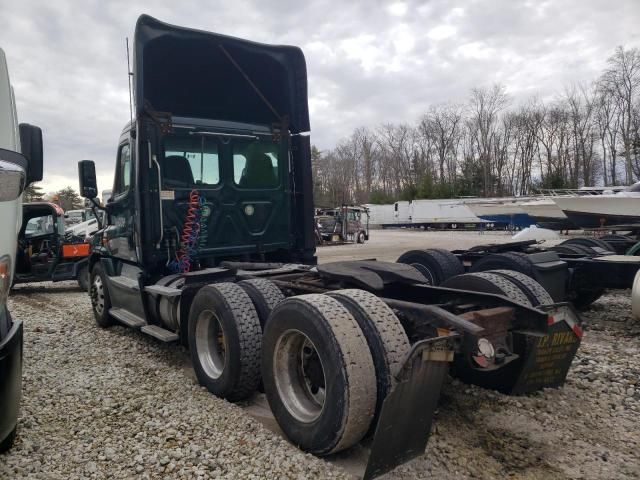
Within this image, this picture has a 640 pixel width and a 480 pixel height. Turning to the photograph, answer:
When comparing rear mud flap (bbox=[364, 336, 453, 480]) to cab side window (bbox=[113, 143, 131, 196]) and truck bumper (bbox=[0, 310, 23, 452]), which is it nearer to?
truck bumper (bbox=[0, 310, 23, 452])

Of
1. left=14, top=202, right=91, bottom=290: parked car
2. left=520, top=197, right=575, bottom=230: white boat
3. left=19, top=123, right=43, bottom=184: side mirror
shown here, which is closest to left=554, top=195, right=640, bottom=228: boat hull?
left=520, top=197, right=575, bottom=230: white boat

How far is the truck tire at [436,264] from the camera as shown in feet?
19.4

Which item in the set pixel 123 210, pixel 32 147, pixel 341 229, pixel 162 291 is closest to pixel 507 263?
pixel 162 291

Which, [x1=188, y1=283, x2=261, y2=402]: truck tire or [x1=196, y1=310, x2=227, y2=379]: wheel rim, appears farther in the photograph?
[x1=196, y1=310, x2=227, y2=379]: wheel rim

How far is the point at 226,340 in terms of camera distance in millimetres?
3961

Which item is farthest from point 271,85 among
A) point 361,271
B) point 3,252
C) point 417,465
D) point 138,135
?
point 417,465

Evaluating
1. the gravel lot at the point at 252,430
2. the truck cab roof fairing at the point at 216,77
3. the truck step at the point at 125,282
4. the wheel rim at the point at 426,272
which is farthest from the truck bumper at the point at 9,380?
the wheel rim at the point at 426,272

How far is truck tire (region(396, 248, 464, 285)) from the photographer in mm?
5902

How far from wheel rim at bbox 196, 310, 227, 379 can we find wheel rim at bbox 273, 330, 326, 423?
1116 millimetres

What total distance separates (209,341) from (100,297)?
3321 millimetres

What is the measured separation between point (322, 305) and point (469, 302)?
4.43 feet

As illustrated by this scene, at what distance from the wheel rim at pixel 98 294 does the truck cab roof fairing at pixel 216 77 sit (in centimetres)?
278

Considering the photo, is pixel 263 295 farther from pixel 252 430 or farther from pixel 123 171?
pixel 123 171

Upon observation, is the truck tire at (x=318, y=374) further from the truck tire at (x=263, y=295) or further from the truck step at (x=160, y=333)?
the truck step at (x=160, y=333)
